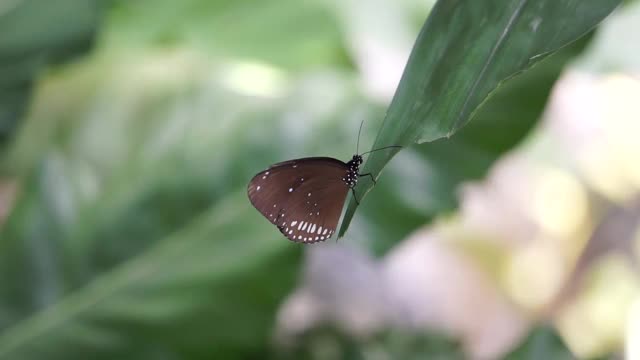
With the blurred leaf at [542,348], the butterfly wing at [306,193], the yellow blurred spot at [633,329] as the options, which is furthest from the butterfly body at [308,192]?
the yellow blurred spot at [633,329]

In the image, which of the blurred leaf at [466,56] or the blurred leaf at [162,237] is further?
the blurred leaf at [162,237]

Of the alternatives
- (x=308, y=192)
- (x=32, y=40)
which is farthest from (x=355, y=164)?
(x=32, y=40)

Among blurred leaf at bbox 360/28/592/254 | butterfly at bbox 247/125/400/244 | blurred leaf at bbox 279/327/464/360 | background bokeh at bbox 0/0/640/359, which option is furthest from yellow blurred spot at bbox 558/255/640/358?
butterfly at bbox 247/125/400/244

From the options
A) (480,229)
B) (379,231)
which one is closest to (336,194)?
(379,231)

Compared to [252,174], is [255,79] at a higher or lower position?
higher

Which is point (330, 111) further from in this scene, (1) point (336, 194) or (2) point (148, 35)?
(1) point (336, 194)

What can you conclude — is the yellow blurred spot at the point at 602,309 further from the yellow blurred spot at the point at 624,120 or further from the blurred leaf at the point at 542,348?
the blurred leaf at the point at 542,348

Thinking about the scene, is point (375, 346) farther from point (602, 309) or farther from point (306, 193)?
point (306, 193)
